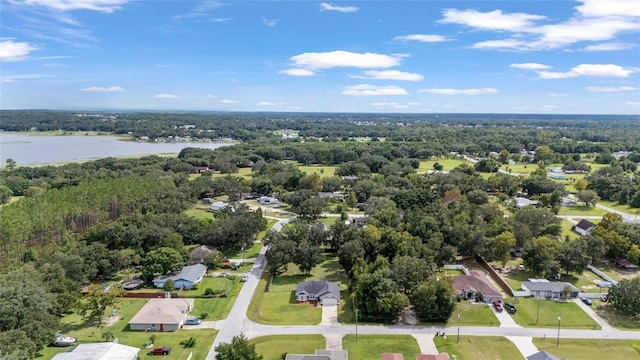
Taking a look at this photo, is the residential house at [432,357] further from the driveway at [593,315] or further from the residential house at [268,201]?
the residential house at [268,201]

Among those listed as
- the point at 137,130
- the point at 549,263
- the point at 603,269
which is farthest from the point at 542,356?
the point at 137,130

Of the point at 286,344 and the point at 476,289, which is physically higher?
the point at 476,289

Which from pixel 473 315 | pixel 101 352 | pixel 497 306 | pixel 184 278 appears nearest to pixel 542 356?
pixel 473 315

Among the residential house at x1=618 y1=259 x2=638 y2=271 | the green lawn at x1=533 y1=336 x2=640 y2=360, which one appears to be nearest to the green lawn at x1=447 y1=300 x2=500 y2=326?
the green lawn at x1=533 y1=336 x2=640 y2=360

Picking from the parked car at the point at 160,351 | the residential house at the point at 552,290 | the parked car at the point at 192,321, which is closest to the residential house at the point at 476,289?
the residential house at the point at 552,290

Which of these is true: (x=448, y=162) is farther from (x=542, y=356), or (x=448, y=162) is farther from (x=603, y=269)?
(x=542, y=356)

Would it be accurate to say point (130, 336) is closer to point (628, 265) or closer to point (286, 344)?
point (286, 344)
